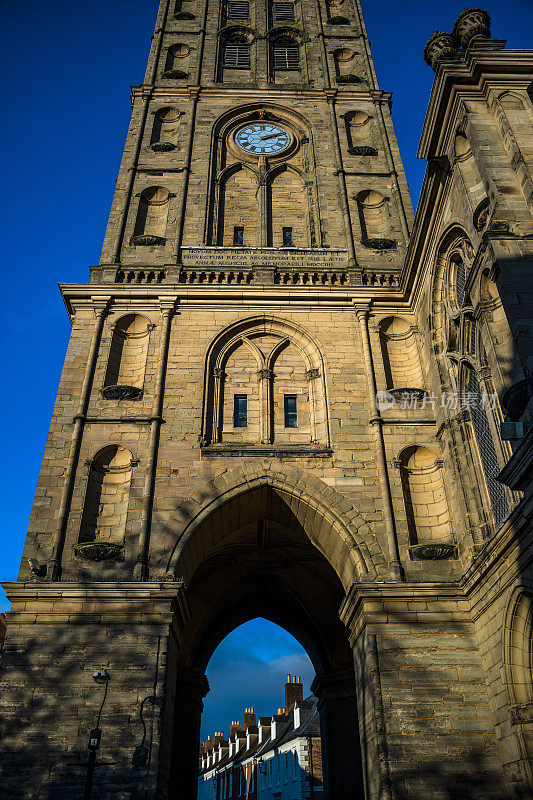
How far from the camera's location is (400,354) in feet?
60.8

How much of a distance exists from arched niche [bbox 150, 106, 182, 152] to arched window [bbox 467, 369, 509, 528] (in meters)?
15.9

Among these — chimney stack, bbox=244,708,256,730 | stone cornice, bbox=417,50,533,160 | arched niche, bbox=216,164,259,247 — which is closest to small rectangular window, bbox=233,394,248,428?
arched niche, bbox=216,164,259,247

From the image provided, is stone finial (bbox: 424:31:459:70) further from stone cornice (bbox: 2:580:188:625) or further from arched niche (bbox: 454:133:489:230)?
stone cornice (bbox: 2:580:188:625)

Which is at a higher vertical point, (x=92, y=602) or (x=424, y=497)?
(x=424, y=497)

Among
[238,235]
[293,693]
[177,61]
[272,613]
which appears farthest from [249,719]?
[177,61]

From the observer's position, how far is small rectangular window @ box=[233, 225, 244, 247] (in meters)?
22.6

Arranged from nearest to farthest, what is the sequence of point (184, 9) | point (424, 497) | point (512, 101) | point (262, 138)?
1. point (512, 101)
2. point (424, 497)
3. point (262, 138)
4. point (184, 9)

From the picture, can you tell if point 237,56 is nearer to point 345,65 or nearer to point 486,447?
point 345,65

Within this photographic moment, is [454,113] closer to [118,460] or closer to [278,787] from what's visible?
[118,460]

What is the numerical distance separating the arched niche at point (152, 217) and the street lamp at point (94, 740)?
1339cm

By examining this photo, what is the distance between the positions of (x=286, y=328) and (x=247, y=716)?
46.6m

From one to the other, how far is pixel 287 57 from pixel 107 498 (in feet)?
77.6

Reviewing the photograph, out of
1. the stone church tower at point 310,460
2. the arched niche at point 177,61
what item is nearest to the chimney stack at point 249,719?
the stone church tower at point 310,460

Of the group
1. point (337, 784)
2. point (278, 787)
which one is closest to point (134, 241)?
point (337, 784)
